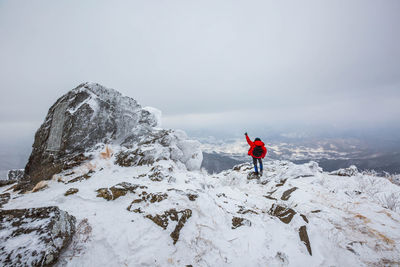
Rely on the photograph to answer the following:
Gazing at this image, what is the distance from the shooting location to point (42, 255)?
410 cm

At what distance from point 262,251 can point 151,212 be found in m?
4.87

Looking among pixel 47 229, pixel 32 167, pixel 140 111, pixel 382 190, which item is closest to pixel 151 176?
pixel 47 229

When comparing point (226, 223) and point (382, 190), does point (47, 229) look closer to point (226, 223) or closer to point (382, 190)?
point (226, 223)

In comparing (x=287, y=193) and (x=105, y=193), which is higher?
(x=105, y=193)

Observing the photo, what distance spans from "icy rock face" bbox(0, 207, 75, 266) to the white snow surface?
1.47 feet

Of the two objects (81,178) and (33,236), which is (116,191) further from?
(81,178)

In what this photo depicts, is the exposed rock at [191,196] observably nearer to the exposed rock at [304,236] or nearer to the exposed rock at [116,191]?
the exposed rock at [116,191]

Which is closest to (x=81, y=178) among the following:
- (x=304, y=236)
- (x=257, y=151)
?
(x=304, y=236)

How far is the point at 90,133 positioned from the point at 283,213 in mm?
15636

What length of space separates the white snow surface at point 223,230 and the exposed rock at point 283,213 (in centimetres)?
21

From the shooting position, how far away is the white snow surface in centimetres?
530

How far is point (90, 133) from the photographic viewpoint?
13.5 m

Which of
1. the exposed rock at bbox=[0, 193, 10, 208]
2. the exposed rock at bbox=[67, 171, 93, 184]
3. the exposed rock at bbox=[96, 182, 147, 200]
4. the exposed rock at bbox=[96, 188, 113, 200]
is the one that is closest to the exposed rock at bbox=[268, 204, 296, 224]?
the exposed rock at bbox=[96, 182, 147, 200]

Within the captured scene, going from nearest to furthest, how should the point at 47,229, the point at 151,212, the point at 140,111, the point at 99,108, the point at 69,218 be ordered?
the point at 47,229 < the point at 69,218 < the point at 151,212 < the point at 99,108 < the point at 140,111
